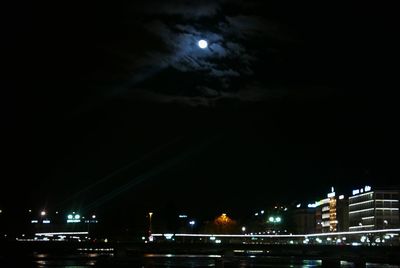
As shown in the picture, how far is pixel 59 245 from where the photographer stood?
107812 mm

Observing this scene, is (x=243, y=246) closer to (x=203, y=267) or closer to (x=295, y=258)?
(x=295, y=258)

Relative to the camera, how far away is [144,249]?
113312 mm

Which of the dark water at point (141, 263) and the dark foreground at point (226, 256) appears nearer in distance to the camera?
the dark water at point (141, 263)

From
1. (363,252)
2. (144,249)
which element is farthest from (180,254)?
(363,252)

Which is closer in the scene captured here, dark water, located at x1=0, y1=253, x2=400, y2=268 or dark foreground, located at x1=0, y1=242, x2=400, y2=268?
dark water, located at x1=0, y1=253, x2=400, y2=268

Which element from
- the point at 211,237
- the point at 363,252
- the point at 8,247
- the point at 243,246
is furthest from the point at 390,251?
Result: the point at 211,237

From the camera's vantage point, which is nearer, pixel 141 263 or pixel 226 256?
pixel 141 263

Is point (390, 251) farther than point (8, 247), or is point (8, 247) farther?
point (8, 247)

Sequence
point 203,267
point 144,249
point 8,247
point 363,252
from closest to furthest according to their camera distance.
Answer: point 203,267 → point 363,252 → point 8,247 → point 144,249

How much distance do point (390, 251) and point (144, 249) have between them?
4634 centimetres

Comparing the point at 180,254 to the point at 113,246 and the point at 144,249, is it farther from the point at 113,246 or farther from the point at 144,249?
the point at 113,246

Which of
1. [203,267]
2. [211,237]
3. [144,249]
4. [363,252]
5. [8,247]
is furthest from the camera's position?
[211,237]

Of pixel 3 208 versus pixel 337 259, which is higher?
pixel 3 208

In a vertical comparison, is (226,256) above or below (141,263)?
above
